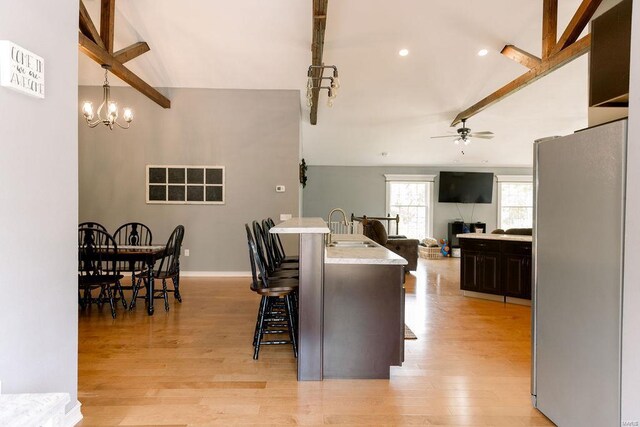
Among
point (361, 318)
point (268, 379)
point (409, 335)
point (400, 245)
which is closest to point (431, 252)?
point (400, 245)

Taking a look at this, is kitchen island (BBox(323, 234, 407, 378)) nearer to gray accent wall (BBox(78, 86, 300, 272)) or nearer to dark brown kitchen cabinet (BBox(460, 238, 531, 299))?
dark brown kitchen cabinet (BBox(460, 238, 531, 299))

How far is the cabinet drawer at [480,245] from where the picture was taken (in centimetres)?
455

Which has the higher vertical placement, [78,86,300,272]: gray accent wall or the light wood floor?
[78,86,300,272]: gray accent wall

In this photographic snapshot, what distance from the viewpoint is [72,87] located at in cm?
183

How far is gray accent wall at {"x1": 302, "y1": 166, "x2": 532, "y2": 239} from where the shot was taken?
9734mm

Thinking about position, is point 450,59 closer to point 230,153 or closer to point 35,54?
point 230,153

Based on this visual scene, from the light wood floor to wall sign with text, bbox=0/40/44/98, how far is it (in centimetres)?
172

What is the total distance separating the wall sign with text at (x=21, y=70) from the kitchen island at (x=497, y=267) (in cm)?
465

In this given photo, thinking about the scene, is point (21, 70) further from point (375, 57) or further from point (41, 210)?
point (375, 57)

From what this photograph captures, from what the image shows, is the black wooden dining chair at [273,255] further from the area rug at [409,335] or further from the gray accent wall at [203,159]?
the gray accent wall at [203,159]

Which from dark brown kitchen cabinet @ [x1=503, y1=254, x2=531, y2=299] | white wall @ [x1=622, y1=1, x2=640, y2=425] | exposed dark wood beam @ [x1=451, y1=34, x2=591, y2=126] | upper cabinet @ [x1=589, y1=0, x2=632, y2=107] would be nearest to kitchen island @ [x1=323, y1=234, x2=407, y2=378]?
white wall @ [x1=622, y1=1, x2=640, y2=425]

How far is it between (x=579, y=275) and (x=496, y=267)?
2.98 m

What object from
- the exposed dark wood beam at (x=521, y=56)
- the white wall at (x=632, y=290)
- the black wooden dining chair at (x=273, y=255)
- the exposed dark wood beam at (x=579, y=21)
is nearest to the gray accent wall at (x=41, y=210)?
the black wooden dining chair at (x=273, y=255)

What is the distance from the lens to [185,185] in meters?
5.86
